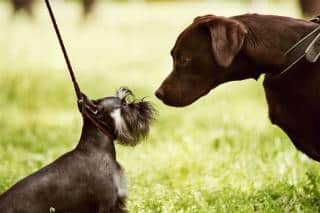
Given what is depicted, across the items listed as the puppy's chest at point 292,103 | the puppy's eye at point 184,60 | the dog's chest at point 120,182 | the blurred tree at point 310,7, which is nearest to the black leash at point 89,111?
the dog's chest at point 120,182

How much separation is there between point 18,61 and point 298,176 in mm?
6772

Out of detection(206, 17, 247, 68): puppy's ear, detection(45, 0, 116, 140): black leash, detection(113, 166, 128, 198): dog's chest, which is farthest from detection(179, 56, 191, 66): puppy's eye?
detection(113, 166, 128, 198): dog's chest

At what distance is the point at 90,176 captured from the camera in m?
A: 5.16

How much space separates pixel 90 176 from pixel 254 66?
1365mm

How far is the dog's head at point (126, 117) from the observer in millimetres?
5246

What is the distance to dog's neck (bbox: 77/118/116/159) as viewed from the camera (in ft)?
17.4

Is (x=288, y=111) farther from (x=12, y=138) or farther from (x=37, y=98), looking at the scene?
(x=37, y=98)

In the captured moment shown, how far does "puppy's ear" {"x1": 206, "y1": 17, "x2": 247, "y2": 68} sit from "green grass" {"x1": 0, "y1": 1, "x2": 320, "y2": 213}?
139 cm

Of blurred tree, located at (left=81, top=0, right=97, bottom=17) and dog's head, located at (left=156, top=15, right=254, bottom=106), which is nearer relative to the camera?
dog's head, located at (left=156, top=15, right=254, bottom=106)

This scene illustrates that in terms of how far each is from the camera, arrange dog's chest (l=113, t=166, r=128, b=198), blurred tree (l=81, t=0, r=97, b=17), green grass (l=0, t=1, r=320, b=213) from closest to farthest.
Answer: dog's chest (l=113, t=166, r=128, b=198) → green grass (l=0, t=1, r=320, b=213) → blurred tree (l=81, t=0, r=97, b=17)

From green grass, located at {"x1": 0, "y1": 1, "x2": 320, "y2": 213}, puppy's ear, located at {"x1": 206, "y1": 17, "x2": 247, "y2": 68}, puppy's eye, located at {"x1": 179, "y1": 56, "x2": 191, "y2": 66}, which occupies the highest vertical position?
puppy's ear, located at {"x1": 206, "y1": 17, "x2": 247, "y2": 68}

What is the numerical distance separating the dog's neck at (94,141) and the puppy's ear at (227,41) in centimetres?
92

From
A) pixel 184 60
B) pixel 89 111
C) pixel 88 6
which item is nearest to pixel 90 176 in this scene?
pixel 89 111

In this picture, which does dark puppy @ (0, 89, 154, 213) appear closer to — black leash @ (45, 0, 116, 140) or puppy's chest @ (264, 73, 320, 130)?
black leash @ (45, 0, 116, 140)
